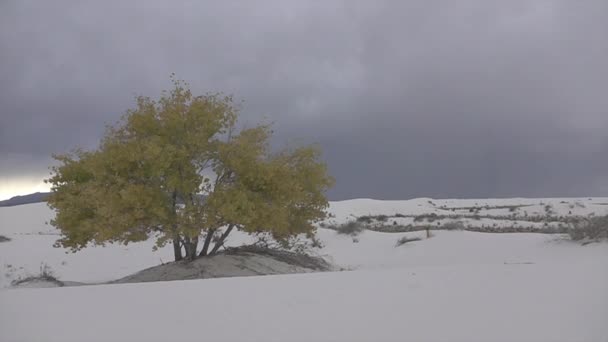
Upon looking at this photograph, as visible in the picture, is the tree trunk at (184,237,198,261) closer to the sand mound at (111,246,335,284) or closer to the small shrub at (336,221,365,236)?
the sand mound at (111,246,335,284)

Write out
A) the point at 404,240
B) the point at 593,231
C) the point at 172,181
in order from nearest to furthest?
1. the point at 172,181
2. the point at 593,231
3. the point at 404,240

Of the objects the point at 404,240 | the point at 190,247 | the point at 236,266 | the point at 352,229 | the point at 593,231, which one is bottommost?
the point at 236,266

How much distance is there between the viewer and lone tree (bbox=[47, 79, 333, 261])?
13180 mm

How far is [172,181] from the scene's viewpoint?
13367 millimetres

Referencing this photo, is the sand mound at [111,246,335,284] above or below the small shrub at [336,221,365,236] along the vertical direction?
below

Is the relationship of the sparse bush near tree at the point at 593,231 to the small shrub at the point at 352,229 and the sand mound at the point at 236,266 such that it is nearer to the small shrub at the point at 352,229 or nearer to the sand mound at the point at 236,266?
the sand mound at the point at 236,266

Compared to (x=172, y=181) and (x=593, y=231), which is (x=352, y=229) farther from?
(x=172, y=181)

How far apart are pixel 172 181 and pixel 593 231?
13.3m

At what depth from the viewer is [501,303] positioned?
211 inches

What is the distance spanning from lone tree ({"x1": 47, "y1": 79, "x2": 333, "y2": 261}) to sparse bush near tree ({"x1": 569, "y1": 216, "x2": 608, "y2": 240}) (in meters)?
9.37

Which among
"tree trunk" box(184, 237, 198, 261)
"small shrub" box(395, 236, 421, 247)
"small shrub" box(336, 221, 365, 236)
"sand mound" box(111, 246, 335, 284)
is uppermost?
"small shrub" box(336, 221, 365, 236)

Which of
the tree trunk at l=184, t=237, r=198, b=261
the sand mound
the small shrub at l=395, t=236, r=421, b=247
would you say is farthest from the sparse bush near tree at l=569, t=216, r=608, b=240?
the tree trunk at l=184, t=237, r=198, b=261

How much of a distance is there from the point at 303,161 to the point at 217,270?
4.07 metres

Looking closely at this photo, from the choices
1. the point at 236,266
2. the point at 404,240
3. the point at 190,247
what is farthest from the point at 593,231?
the point at 190,247
